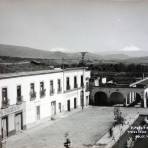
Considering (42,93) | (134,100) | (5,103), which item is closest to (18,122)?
(5,103)

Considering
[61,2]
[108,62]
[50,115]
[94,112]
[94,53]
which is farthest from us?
[94,112]

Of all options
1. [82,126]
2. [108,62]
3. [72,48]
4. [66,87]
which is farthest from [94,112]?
[72,48]

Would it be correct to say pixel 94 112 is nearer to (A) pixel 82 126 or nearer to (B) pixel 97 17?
(A) pixel 82 126

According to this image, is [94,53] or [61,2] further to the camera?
[94,53]

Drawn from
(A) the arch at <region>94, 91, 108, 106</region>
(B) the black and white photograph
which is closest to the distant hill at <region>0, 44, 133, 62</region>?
(B) the black and white photograph

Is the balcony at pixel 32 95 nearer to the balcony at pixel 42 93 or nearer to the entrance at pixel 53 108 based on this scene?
the balcony at pixel 42 93

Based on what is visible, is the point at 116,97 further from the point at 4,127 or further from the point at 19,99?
the point at 4,127

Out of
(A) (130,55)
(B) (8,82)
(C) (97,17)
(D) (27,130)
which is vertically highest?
(C) (97,17)
